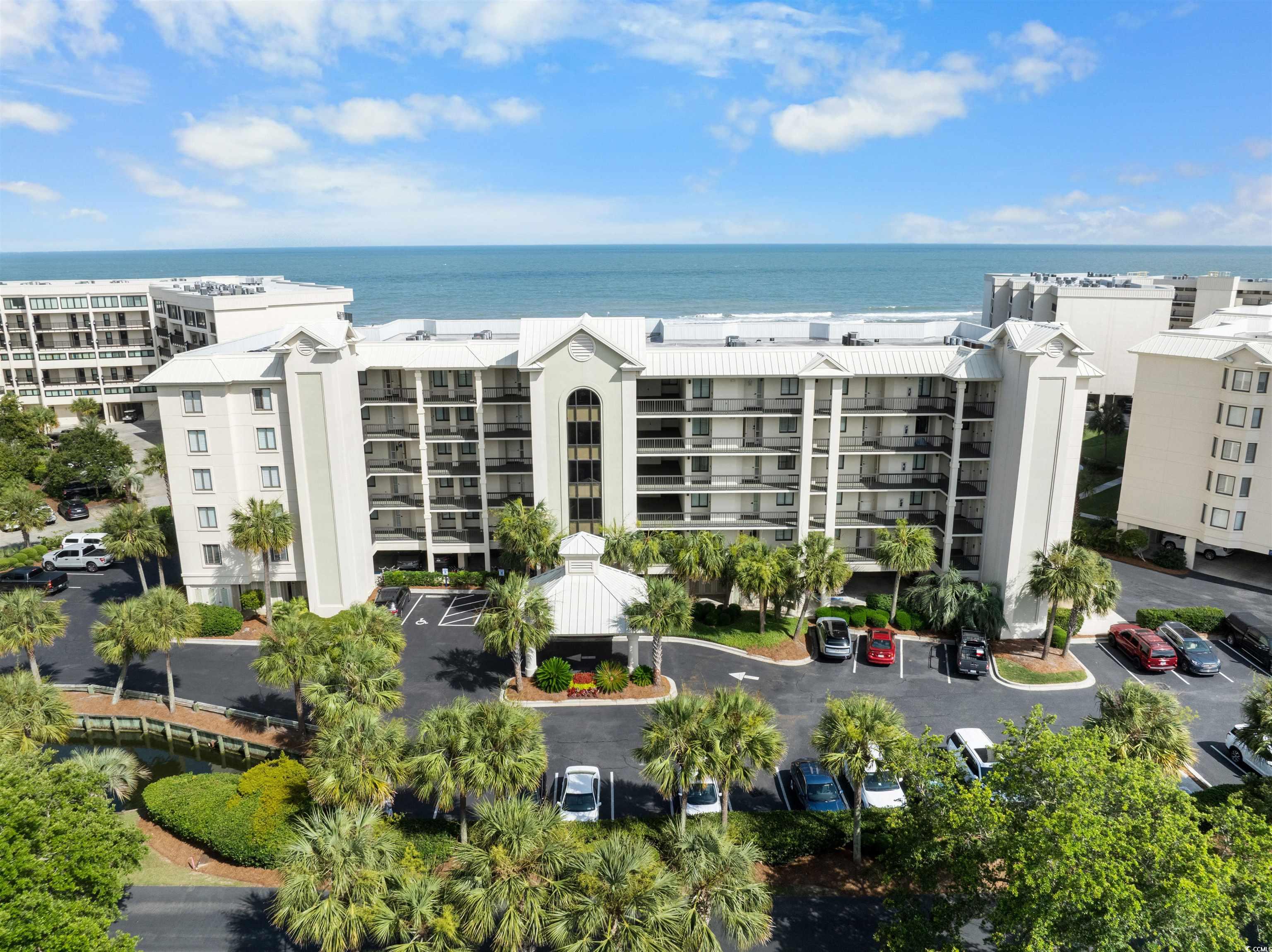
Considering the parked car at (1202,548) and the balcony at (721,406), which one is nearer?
the balcony at (721,406)

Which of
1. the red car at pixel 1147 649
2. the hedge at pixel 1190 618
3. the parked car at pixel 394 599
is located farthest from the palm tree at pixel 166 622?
the hedge at pixel 1190 618

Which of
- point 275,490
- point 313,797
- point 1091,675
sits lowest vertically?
point 1091,675

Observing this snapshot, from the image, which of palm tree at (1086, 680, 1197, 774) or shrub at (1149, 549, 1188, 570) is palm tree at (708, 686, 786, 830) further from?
shrub at (1149, 549, 1188, 570)

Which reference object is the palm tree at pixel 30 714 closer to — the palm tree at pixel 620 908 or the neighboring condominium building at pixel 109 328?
the palm tree at pixel 620 908

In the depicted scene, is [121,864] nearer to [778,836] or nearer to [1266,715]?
[778,836]

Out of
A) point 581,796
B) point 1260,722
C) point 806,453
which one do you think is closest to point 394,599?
point 581,796

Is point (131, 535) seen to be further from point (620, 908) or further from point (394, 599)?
point (620, 908)

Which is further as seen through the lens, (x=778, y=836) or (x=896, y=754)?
(x=778, y=836)

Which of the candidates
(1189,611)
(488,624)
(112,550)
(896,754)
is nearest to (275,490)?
(112,550)
